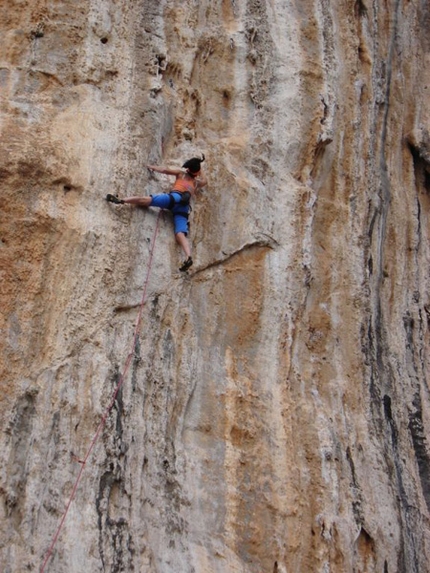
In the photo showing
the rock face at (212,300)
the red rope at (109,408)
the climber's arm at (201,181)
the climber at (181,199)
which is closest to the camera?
the red rope at (109,408)

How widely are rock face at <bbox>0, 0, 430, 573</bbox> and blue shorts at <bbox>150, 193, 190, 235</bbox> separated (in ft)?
0.45

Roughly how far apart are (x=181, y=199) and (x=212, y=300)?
1021 mm

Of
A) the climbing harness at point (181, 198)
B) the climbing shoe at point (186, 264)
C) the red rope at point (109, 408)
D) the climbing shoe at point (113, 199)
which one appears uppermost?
the climbing harness at point (181, 198)

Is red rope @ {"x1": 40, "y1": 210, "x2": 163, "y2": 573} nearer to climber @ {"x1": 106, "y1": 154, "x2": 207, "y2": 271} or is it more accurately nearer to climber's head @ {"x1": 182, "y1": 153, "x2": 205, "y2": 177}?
climber @ {"x1": 106, "y1": 154, "x2": 207, "y2": 271}

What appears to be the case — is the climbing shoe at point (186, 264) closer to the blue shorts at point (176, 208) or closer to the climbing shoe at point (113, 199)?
the blue shorts at point (176, 208)

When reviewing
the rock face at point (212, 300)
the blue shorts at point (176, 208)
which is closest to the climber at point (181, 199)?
the blue shorts at point (176, 208)

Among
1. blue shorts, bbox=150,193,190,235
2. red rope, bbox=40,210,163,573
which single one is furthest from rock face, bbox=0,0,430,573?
blue shorts, bbox=150,193,190,235

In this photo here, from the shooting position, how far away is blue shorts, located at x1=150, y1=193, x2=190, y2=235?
667 centimetres

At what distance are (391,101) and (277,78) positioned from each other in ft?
6.07

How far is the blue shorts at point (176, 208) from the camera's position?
263 inches

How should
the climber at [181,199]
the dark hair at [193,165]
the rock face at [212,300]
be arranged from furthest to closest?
the dark hair at [193,165] < the climber at [181,199] < the rock face at [212,300]

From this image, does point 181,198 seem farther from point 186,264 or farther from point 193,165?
point 186,264

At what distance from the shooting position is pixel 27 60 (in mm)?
6938

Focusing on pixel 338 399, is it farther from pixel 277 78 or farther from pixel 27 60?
pixel 27 60
